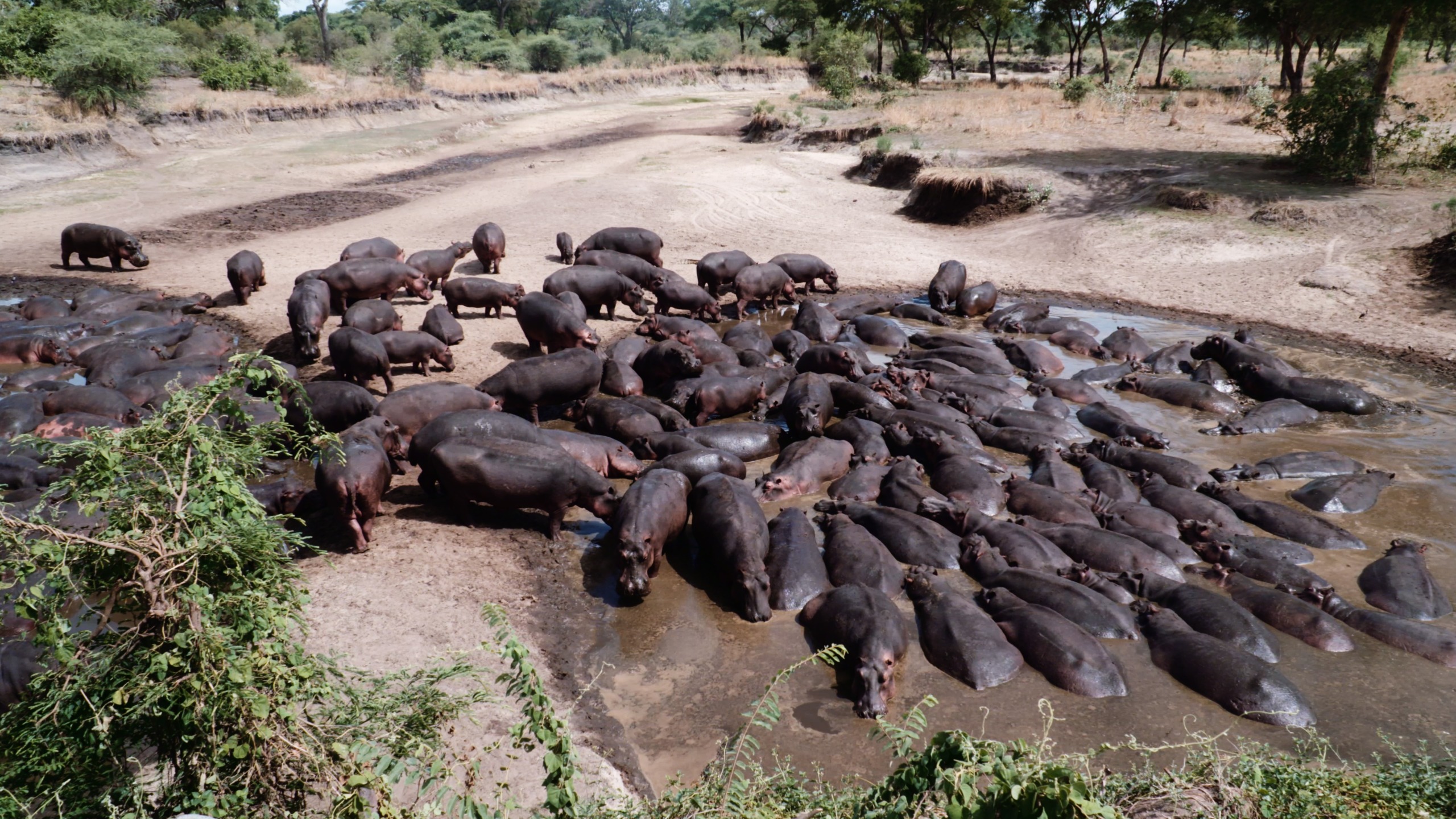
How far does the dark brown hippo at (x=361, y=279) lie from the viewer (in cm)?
1213

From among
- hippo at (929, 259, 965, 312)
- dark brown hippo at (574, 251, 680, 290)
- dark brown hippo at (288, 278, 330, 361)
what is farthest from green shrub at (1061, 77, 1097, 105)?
dark brown hippo at (288, 278, 330, 361)

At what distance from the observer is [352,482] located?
686 cm

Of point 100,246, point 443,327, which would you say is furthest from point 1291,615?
point 100,246

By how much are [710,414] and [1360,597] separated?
20.6 ft

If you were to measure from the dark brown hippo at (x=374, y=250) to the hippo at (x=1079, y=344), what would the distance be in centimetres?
996

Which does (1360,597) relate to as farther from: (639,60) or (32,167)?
(639,60)

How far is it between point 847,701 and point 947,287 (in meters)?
10.1

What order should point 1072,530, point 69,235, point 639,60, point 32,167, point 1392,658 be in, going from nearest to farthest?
point 1392,658 < point 1072,530 < point 69,235 < point 32,167 < point 639,60

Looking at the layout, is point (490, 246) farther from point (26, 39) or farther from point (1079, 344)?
point (26, 39)

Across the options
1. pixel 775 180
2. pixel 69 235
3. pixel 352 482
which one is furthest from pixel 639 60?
pixel 352 482

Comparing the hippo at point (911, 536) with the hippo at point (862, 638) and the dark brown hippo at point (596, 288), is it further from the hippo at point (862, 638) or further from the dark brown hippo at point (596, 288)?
the dark brown hippo at point (596, 288)

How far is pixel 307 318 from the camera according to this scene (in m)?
10.7

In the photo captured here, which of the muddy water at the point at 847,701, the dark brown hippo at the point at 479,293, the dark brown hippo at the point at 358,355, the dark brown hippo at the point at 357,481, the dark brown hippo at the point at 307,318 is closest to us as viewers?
the muddy water at the point at 847,701

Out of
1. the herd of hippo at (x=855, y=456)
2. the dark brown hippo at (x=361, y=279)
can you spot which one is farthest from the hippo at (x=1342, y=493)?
the dark brown hippo at (x=361, y=279)
